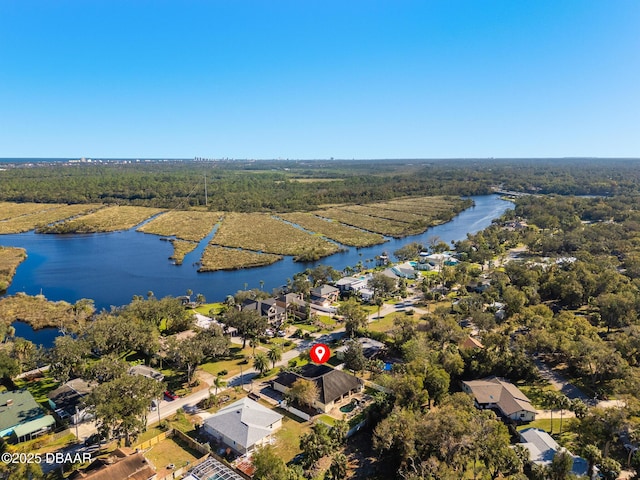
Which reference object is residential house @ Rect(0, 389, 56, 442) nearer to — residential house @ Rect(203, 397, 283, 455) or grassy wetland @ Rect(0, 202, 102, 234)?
residential house @ Rect(203, 397, 283, 455)

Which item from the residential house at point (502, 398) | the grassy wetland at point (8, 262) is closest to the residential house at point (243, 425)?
the residential house at point (502, 398)

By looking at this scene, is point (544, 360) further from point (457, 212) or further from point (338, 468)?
point (457, 212)

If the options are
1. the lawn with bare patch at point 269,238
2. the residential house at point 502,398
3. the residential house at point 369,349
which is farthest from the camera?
the lawn with bare patch at point 269,238

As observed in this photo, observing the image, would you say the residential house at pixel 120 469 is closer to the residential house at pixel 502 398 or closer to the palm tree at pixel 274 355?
the palm tree at pixel 274 355

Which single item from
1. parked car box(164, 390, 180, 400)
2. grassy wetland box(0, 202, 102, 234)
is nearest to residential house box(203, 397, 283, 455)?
parked car box(164, 390, 180, 400)

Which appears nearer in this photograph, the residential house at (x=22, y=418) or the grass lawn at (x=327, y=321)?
the residential house at (x=22, y=418)

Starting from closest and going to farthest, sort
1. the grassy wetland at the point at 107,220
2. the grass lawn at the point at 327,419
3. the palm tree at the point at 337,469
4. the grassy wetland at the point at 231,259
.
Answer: the palm tree at the point at 337,469 < the grass lawn at the point at 327,419 < the grassy wetland at the point at 231,259 < the grassy wetland at the point at 107,220

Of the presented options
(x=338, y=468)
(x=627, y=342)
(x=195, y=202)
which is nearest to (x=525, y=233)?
(x=627, y=342)
